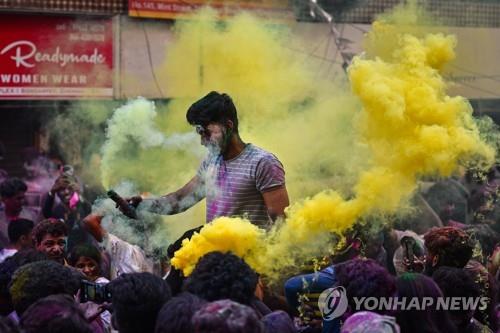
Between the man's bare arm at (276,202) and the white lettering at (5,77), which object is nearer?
the man's bare arm at (276,202)

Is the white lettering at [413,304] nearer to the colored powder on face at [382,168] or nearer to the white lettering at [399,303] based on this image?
the white lettering at [399,303]

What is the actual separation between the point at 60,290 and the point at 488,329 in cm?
205

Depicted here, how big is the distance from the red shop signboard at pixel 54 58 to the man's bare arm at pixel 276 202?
21.4ft

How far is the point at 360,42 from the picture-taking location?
11523 mm

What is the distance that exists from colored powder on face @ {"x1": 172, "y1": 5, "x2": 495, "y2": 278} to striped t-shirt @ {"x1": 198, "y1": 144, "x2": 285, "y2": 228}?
9.6 inches

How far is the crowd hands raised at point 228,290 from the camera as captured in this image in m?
3.44

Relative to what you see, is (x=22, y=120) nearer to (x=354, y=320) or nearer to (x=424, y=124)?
(x=424, y=124)

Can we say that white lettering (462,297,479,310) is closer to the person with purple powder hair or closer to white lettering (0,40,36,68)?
the person with purple powder hair

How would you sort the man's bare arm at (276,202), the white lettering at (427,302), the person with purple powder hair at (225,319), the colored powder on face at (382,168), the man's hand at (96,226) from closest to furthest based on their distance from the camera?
the person with purple powder hair at (225,319) → the white lettering at (427,302) → the colored powder on face at (382,168) → the man's bare arm at (276,202) → the man's hand at (96,226)

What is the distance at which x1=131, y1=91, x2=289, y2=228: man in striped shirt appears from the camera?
4.94m

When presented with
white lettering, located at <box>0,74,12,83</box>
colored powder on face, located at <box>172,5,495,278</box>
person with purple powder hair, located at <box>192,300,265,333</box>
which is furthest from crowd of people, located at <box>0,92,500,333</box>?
white lettering, located at <box>0,74,12,83</box>

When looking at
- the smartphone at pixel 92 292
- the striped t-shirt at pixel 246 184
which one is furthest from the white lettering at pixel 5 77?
the smartphone at pixel 92 292

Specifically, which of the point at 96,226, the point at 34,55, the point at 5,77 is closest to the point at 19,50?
the point at 34,55

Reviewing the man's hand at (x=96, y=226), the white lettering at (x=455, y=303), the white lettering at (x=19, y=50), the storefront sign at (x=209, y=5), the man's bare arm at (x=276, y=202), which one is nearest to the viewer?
the white lettering at (x=455, y=303)
